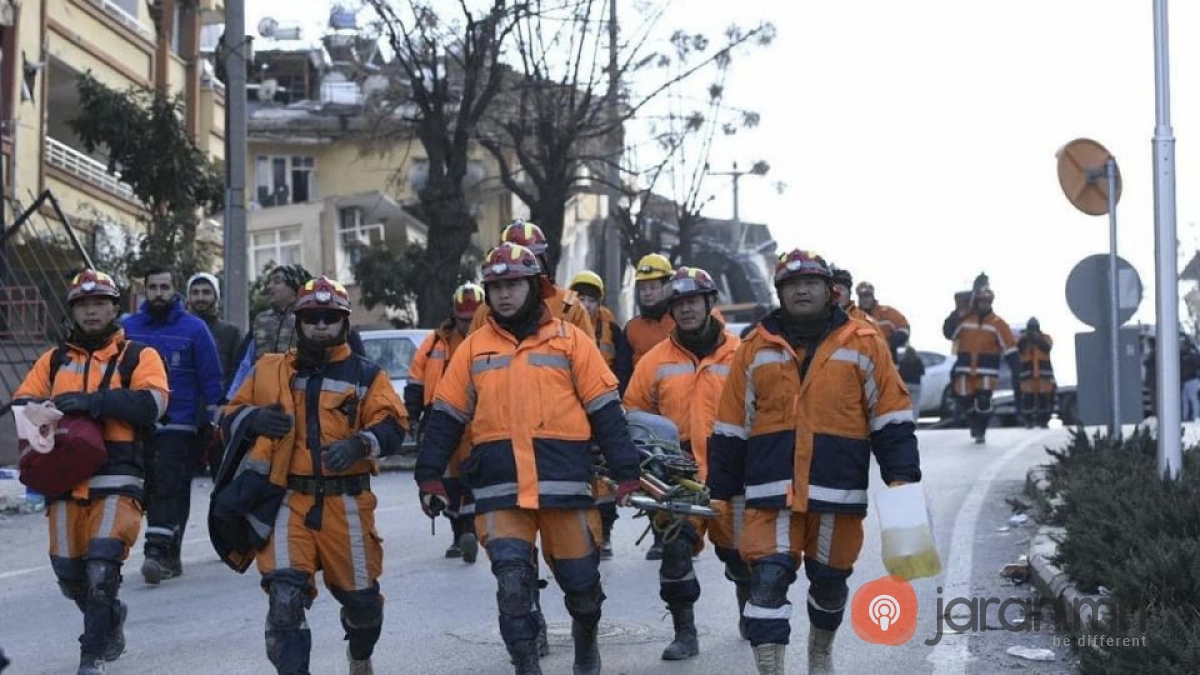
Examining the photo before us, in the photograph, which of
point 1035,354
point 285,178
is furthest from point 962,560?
point 285,178

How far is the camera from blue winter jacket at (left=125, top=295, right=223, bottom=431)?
37.4 feet

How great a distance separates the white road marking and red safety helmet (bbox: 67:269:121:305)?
4064 millimetres

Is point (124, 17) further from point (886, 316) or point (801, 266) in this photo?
point (801, 266)

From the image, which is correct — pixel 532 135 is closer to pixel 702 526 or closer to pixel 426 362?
pixel 426 362

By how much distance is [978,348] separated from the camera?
895 inches

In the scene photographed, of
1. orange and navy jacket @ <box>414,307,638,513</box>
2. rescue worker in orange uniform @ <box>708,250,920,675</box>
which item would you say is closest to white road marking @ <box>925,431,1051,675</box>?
rescue worker in orange uniform @ <box>708,250,920,675</box>

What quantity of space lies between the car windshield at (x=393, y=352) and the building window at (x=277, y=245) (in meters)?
30.5

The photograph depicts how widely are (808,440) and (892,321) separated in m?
12.1

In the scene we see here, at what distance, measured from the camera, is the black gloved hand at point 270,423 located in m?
7.64

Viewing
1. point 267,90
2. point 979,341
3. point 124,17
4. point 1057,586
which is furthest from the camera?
point 267,90

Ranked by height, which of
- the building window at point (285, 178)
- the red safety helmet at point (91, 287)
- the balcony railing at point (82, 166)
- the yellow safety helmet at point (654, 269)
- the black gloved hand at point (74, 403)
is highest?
the building window at point (285, 178)

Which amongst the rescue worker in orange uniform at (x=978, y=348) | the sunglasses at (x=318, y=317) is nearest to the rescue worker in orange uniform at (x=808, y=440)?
the sunglasses at (x=318, y=317)

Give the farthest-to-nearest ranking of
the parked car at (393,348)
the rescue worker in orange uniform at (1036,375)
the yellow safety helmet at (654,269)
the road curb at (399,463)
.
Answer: the rescue worker in orange uniform at (1036,375)
the parked car at (393,348)
the road curb at (399,463)
the yellow safety helmet at (654,269)

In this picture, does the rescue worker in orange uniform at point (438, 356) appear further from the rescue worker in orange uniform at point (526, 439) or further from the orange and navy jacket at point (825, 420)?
the orange and navy jacket at point (825, 420)
